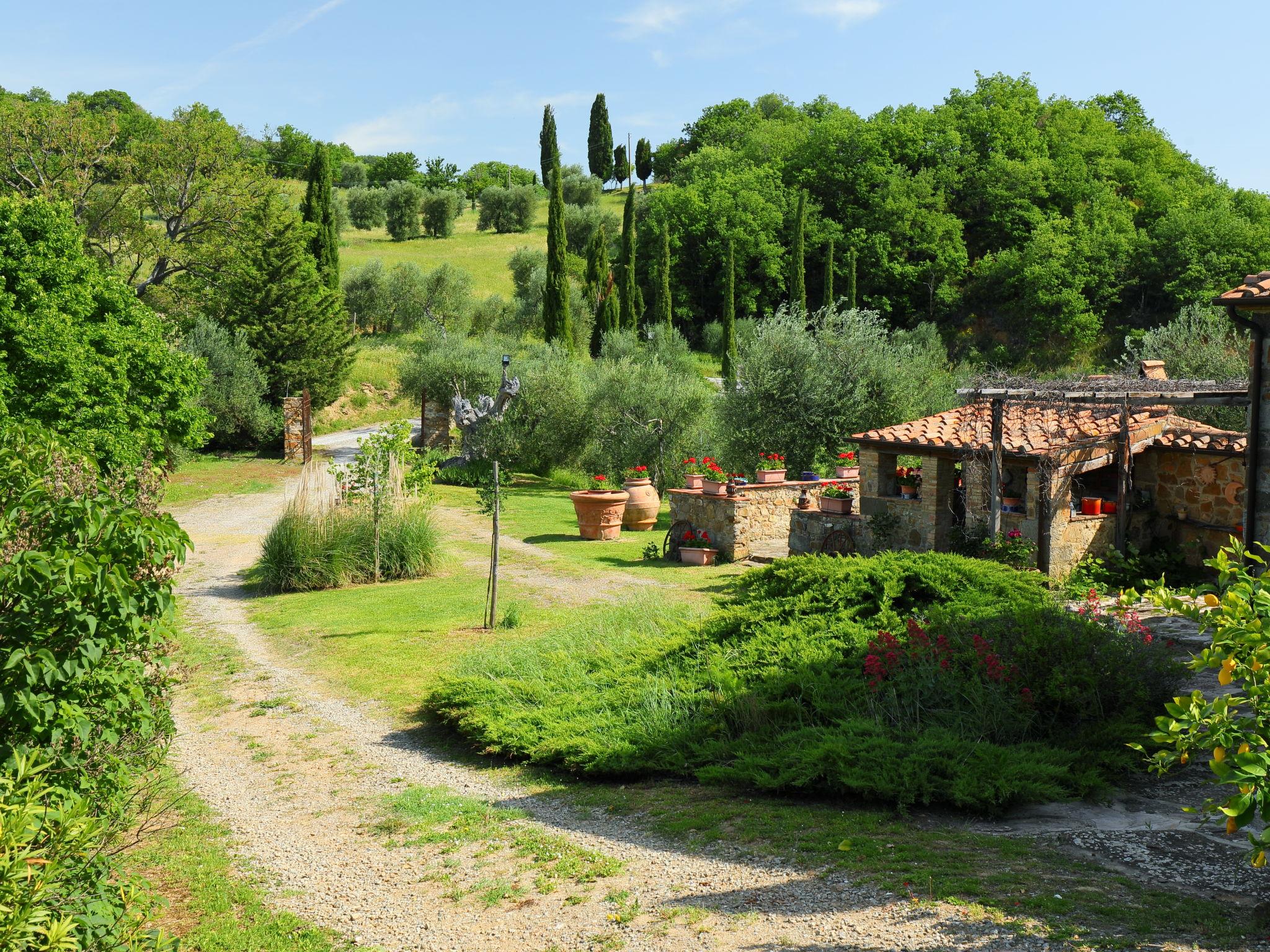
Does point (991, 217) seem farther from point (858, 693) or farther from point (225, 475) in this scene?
point (858, 693)

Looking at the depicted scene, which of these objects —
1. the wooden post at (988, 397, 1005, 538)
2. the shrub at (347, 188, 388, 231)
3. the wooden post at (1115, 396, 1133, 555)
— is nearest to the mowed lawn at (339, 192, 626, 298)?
the shrub at (347, 188, 388, 231)

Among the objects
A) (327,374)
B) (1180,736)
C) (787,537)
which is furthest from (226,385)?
(1180,736)

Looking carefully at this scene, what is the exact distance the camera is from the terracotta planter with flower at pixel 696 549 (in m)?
16.6

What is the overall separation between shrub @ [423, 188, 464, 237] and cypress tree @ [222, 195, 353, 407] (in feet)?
117

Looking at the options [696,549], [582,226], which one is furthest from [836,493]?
[582,226]

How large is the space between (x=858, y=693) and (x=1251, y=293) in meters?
6.62

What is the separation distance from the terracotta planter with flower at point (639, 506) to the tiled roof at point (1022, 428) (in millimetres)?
5180

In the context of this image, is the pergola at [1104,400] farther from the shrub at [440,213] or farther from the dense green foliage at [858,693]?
the shrub at [440,213]

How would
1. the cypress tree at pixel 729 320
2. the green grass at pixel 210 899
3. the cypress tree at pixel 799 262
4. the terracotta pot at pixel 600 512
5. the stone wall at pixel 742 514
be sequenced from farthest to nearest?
the cypress tree at pixel 799 262 < the cypress tree at pixel 729 320 < the terracotta pot at pixel 600 512 < the stone wall at pixel 742 514 < the green grass at pixel 210 899

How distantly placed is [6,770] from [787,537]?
48.9 feet

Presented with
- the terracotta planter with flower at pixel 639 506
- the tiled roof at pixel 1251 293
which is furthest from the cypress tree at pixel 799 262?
the tiled roof at pixel 1251 293

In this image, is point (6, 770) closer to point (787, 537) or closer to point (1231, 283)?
point (787, 537)

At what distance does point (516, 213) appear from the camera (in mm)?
72125

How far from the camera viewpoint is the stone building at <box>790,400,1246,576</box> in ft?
46.6
